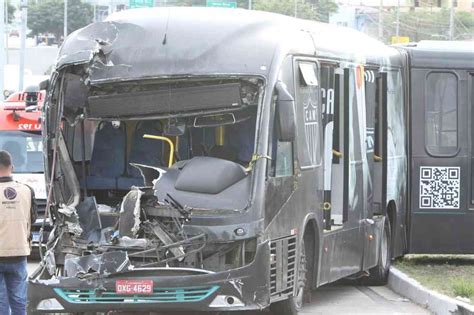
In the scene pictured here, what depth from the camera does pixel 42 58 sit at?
335 feet

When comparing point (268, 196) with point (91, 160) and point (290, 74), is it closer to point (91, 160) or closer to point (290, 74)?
point (290, 74)

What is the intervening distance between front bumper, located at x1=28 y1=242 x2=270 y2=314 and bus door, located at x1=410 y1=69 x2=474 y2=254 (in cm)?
645

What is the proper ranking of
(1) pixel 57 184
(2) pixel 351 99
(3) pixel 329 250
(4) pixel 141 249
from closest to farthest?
(4) pixel 141 249, (1) pixel 57 184, (3) pixel 329 250, (2) pixel 351 99

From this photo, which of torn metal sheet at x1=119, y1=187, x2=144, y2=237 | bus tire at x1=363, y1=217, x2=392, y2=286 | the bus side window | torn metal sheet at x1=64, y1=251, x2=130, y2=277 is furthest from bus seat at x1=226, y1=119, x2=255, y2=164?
bus tire at x1=363, y1=217, x2=392, y2=286

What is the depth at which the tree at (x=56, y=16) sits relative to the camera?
10268cm

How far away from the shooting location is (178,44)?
10594 millimetres

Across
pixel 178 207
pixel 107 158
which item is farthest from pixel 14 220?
pixel 107 158

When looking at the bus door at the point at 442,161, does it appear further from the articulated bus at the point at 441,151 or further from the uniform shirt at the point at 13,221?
the uniform shirt at the point at 13,221

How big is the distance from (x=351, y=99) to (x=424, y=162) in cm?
324

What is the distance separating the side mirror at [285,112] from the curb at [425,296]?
2.68m

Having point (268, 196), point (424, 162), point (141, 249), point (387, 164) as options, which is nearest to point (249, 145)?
point (268, 196)

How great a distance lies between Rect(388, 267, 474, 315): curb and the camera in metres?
11.8

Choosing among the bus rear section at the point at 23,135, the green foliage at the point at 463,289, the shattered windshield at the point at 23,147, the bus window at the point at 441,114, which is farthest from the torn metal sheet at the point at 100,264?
the shattered windshield at the point at 23,147

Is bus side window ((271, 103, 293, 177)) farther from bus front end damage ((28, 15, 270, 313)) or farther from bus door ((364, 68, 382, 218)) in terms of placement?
bus door ((364, 68, 382, 218))
